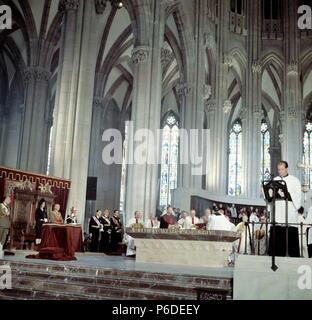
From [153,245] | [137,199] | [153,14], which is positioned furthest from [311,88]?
[153,245]

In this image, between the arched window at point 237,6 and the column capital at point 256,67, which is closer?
the column capital at point 256,67

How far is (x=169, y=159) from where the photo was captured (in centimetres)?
3597

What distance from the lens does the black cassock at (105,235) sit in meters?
16.2

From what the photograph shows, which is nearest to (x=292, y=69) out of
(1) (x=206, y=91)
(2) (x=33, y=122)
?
(1) (x=206, y=91)

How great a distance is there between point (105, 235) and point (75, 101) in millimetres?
5010

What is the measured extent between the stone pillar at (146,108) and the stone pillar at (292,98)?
1341 centimetres

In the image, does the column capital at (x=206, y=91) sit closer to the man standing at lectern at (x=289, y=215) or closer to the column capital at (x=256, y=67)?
the column capital at (x=256, y=67)

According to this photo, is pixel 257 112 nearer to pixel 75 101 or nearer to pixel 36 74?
pixel 36 74

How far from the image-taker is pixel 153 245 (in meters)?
11.0

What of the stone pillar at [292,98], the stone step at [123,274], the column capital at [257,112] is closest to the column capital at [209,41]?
the column capital at [257,112]

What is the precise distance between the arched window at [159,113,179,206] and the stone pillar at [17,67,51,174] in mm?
12858

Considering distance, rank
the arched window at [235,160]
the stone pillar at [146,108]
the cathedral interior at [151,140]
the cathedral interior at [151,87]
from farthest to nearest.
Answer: the arched window at [235,160] < the stone pillar at [146,108] < the cathedral interior at [151,87] < the cathedral interior at [151,140]

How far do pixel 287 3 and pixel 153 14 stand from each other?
16.0 meters
